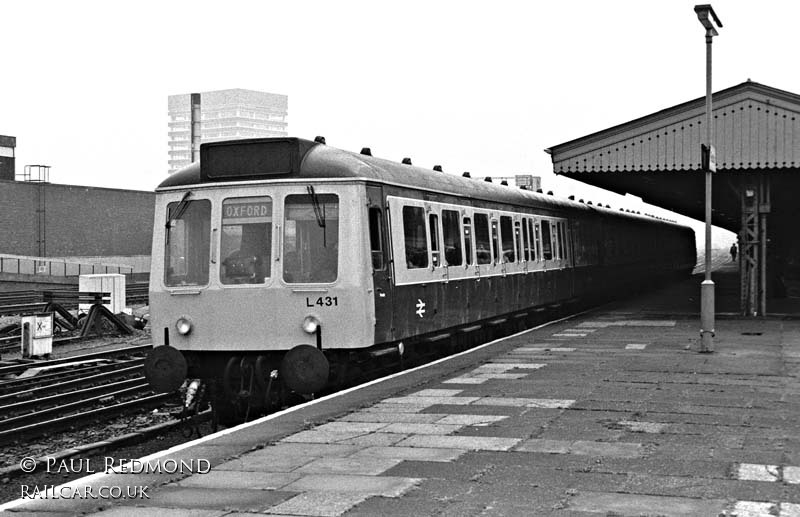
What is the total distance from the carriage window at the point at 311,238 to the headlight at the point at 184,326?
1354 millimetres

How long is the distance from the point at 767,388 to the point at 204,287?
6.97 meters

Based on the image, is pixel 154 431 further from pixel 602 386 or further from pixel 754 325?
pixel 754 325

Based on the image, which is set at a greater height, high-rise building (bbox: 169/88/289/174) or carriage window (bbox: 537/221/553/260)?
high-rise building (bbox: 169/88/289/174)

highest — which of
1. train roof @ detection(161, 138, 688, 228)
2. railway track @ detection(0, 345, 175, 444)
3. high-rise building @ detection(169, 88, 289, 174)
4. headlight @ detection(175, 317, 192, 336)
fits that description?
high-rise building @ detection(169, 88, 289, 174)

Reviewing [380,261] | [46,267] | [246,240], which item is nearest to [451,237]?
[380,261]

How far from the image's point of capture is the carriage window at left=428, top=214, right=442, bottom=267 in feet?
48.4

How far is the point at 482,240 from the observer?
1745cm

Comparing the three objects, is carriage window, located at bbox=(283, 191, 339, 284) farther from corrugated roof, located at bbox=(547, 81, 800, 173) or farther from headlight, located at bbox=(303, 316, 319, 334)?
corrugated roof, located at bbox=(547, 81, 800, 173)

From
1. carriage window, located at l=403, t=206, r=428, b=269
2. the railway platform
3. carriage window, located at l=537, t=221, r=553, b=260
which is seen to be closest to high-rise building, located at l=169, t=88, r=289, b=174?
carriage window, located at l=537, t=221, r=553, b=260

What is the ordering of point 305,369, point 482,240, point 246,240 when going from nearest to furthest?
point 305,369 → point 246,240 → point 482,240

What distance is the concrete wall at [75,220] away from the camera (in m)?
55.1

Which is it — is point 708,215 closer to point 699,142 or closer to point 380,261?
point 699,142

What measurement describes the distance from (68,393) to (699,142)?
1460cm

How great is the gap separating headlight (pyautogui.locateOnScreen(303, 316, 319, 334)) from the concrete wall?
46.7 meters
